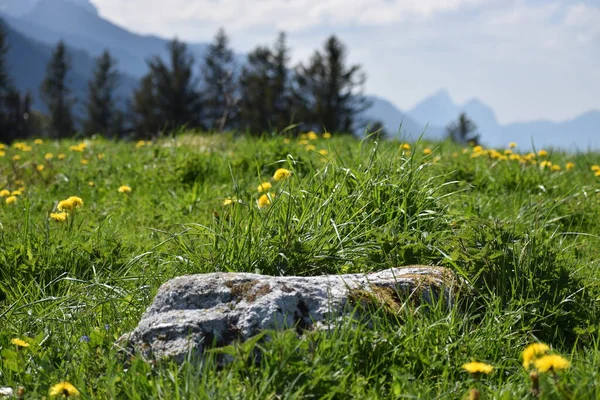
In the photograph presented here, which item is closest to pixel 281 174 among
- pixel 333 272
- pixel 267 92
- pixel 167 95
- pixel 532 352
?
pixel 333 272

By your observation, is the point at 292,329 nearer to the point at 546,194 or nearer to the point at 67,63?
the point at 546,194

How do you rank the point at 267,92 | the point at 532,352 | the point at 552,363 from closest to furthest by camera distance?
the point at 552,363
the point at 532,352
the point at 267,92

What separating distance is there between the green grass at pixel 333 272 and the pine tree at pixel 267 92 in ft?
157

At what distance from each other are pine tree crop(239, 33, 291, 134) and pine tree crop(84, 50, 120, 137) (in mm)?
21066

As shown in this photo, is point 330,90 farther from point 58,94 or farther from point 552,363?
point 552,363

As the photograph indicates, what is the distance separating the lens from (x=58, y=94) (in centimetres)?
7550

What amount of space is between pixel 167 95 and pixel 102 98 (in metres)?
17.9

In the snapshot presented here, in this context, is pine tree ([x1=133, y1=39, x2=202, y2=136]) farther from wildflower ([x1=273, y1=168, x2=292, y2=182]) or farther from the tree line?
wildflower ([x1=273, y1=168, x2=292, y2=182])

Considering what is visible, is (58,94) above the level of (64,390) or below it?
above

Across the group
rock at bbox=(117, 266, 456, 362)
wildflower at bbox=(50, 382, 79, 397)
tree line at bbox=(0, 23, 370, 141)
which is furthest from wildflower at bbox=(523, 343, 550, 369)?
tree line at bbox=(0, 23, 370, 141)

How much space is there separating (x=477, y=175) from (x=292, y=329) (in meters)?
4.37

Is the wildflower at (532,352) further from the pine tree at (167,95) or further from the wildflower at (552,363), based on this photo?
the pine tree at (167,95)

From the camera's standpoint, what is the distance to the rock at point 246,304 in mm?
2664

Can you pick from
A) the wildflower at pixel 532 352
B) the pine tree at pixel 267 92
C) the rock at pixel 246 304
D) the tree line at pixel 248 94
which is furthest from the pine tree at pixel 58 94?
the wildflower at pixel 532 352
